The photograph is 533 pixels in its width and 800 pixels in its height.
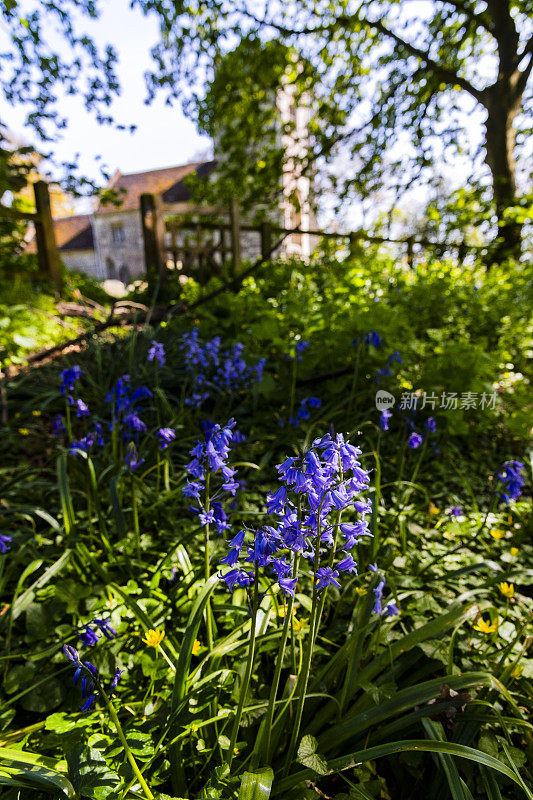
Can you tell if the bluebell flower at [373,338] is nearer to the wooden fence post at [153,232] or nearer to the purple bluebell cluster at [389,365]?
the purple bluebell cluster at [389,365]

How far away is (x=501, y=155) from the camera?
24.5 ft

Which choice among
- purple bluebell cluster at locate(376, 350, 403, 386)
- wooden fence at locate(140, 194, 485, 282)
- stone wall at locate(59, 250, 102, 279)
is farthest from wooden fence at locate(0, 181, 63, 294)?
stone wall at locate(59, 250, 102, 279)

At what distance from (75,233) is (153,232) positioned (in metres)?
37.1

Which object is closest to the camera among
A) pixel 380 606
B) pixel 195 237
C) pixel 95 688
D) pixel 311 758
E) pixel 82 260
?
pixel 311 758

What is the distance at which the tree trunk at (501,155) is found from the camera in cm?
727

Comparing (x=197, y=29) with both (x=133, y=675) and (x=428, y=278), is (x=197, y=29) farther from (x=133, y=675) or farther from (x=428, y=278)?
(x=133, y=675)

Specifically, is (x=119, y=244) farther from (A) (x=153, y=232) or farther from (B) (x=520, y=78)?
(B) (x=520, y=78)

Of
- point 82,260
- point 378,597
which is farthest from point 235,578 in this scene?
point 82,260

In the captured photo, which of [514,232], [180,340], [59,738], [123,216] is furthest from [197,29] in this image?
[123,216]

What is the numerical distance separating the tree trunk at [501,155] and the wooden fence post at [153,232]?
209 inches

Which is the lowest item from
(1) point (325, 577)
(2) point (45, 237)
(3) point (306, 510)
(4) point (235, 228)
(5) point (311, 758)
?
(5) point (311, 758)

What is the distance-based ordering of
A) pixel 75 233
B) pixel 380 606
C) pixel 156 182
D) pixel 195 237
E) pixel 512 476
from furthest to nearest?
1. pixel 75 233
2. pixel 156 182
3. pixel 195 237
4. pixel 512 476
5. pixel 380 606

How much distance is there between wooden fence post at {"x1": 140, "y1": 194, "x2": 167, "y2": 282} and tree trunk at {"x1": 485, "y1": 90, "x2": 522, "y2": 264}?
209 inches

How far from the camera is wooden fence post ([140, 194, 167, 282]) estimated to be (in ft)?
20.7
